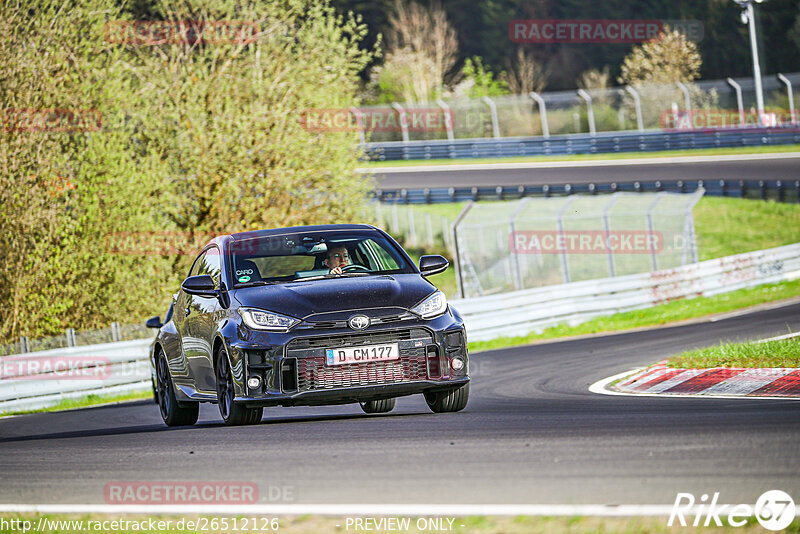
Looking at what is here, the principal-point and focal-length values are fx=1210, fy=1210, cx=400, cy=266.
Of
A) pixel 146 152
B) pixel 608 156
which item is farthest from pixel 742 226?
pixel 146 152

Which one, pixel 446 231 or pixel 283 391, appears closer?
pixel 283 391

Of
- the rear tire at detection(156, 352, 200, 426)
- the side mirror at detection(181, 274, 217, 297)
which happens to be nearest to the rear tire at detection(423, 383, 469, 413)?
the side mirror at detection(181, 274, 217, 297)

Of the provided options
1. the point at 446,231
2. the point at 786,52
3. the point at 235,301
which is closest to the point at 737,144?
the point at 446,231

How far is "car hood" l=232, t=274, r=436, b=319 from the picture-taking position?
30.2 feet

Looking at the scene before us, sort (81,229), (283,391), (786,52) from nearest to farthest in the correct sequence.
Answer: (283,391)
(81,229)
(786,52)

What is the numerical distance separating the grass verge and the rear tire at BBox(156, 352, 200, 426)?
4784 mm

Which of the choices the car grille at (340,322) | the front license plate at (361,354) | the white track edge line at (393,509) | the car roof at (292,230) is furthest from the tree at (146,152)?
the white track edge line at (393,509)

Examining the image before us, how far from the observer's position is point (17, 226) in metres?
22.8

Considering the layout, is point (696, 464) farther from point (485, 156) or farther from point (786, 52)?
point (786, 52)

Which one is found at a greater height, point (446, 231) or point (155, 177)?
point (155, 177)

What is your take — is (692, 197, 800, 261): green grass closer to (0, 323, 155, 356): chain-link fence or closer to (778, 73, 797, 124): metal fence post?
(778, 73, 797, 124): metal fence post

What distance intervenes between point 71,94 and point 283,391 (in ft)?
55.4

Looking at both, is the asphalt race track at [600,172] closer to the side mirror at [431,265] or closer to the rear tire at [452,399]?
the side mirror at [431,265]

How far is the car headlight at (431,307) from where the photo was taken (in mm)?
9328
